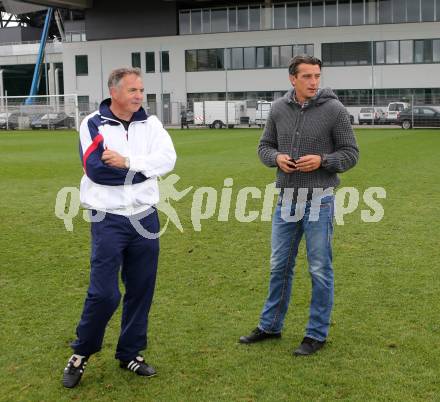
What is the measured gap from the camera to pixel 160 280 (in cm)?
691

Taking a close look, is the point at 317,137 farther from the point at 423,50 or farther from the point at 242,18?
the point at 242,18

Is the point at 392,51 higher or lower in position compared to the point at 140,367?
higher

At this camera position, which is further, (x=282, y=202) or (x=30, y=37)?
(x=30, y=37)

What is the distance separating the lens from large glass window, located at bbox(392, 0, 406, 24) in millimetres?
51750

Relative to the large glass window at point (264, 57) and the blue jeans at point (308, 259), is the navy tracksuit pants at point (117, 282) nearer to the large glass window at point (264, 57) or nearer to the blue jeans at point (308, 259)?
the blue jeans at point (308, 259)

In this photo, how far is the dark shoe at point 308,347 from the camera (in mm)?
4852

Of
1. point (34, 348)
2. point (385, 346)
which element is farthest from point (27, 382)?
point (385, 346)

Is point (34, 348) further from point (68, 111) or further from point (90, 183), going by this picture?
point (68, 111)

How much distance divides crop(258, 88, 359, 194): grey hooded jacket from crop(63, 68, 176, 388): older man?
0.89 meters

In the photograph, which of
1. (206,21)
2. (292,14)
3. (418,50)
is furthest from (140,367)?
(206,21)

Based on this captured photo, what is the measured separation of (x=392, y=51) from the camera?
5184cm

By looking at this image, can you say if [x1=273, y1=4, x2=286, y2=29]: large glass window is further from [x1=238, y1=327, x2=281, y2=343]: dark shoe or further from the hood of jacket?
[x1=238, y1=327, x2=281, y2=343]: dark shoe

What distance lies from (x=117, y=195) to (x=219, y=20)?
5492 centimetres

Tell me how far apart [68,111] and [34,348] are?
41.3 metres
